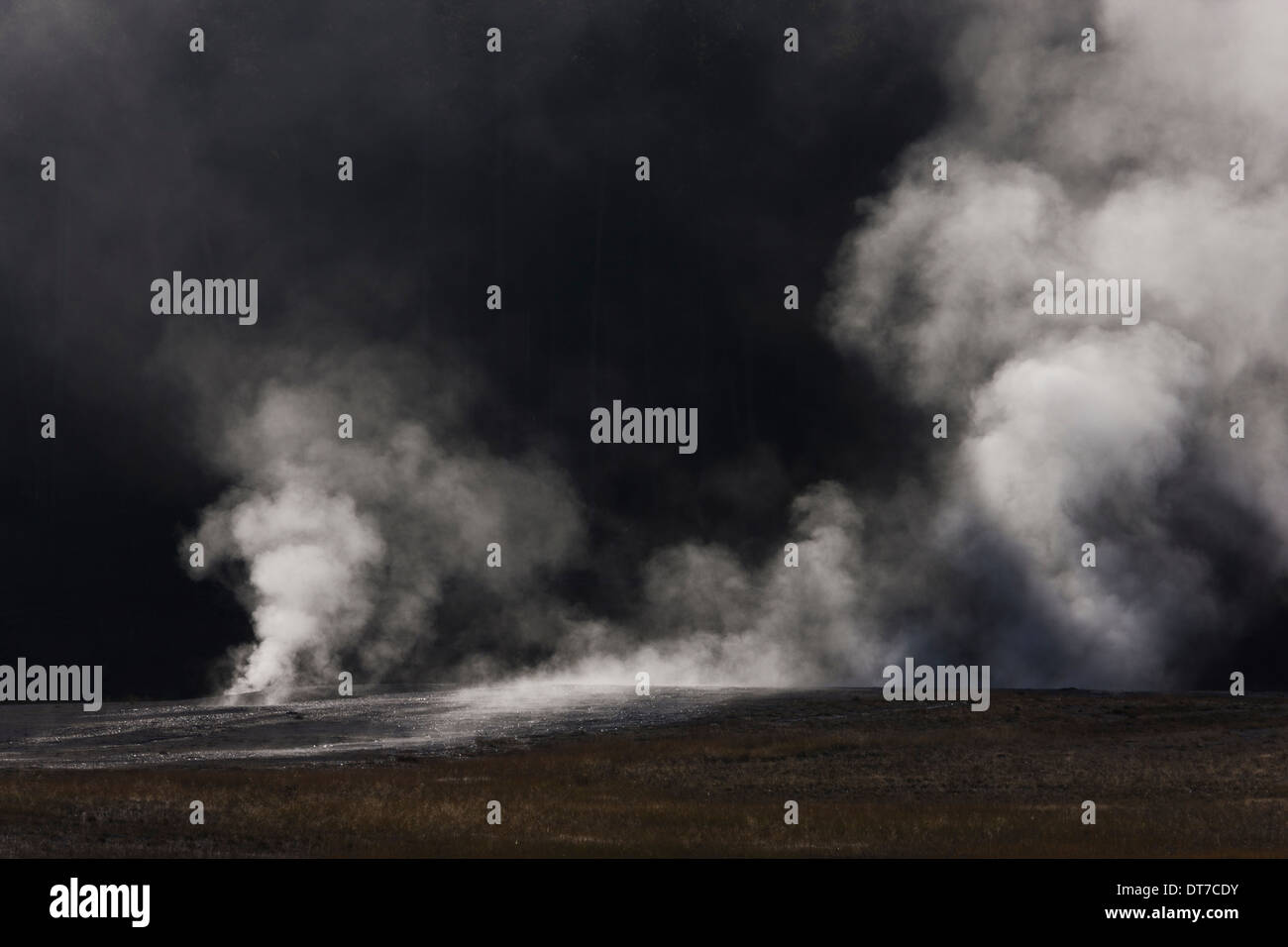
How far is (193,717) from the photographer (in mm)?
96125

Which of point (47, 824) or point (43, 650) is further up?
point (43, 650)

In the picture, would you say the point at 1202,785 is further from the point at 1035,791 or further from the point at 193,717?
the point at 193,717

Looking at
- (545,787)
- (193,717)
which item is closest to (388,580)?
(193,717)

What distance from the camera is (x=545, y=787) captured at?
172 ft

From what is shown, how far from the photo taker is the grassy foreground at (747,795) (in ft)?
114

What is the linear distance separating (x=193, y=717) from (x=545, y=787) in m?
52.3

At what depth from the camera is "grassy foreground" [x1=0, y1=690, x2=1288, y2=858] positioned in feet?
114

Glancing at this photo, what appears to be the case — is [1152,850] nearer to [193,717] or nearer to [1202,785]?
[1202,785]

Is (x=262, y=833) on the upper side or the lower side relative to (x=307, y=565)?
lower

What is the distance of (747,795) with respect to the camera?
5091 cm
